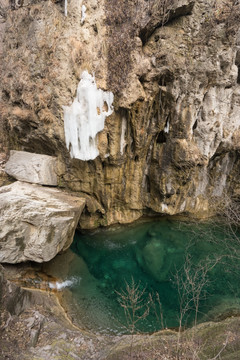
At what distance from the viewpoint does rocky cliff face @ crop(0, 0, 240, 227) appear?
273 inches

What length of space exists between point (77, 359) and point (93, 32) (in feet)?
30.0

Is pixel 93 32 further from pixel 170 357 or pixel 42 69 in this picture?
pixel 170 357

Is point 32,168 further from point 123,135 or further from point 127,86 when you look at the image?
point 127,86

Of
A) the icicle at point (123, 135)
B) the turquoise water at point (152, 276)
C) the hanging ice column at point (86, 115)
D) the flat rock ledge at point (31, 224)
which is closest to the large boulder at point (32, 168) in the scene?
the flat rock ledge at point (31, 224)

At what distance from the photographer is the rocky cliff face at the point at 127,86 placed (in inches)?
273

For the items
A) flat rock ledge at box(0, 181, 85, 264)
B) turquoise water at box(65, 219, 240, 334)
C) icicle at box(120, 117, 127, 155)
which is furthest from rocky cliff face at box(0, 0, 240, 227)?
flat rock ledge at box(0, 181, 85, 264)

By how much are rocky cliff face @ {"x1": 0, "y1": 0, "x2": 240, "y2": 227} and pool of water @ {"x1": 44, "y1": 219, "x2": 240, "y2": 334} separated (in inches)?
59.3

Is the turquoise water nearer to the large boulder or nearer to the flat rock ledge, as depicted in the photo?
the flat rock ledge

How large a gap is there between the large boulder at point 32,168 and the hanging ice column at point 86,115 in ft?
3.97

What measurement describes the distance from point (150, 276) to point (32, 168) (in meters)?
6.20

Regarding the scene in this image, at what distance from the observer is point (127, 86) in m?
6.94

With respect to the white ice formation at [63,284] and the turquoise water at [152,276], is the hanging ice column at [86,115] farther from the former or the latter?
the white ice formation at [63,284]

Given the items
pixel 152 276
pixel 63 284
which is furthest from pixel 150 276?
pixel 63 284

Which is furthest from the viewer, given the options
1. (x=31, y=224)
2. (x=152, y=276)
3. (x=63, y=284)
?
(x=152, y=276)
